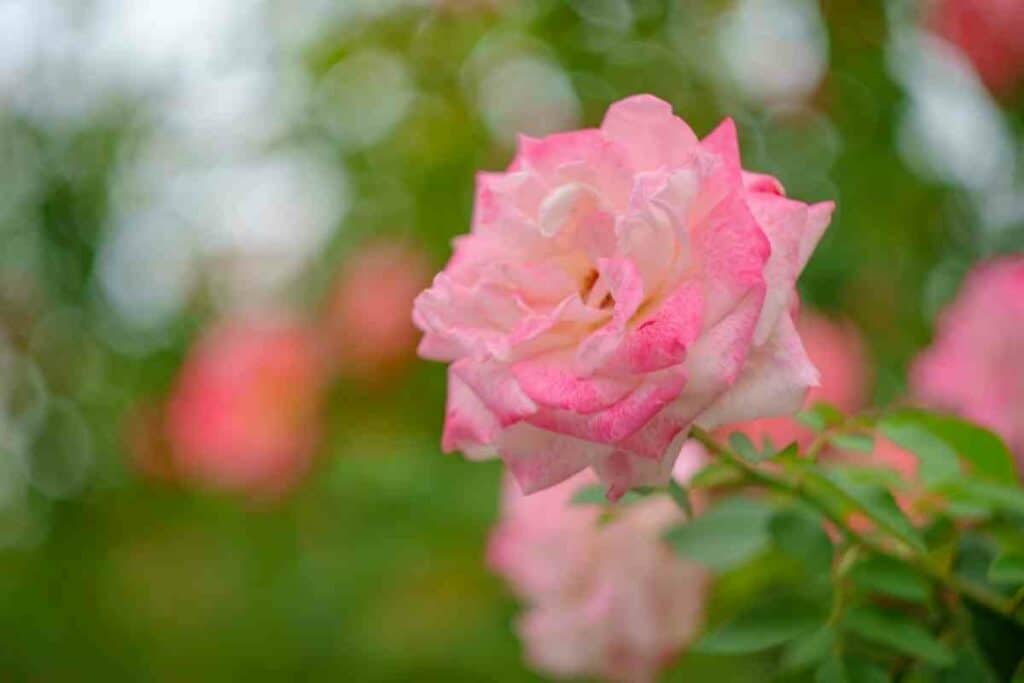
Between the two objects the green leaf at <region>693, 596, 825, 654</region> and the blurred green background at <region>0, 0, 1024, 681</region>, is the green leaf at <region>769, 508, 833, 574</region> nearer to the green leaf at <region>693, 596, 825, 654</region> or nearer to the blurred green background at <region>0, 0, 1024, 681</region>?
the green leaf at <region>693, 596, 825, 654</region>

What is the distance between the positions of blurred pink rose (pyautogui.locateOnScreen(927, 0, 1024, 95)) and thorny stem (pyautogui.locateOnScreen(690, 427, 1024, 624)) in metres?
0.72

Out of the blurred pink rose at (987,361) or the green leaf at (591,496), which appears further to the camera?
the blurred pink rose at (987,361)

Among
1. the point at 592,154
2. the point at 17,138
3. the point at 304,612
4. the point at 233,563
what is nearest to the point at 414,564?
the point at 304,612

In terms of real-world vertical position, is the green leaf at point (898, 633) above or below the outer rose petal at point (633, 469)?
below

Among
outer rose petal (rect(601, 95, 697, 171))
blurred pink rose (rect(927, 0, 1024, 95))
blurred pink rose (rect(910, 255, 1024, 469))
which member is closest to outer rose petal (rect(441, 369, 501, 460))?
outer rose petal (rect(601, 95, 697, 171))

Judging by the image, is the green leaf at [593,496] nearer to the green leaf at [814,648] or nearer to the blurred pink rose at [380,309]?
the green leaf at [814,648]

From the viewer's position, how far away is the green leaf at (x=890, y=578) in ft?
1.56

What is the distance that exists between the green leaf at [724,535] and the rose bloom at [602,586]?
10 cm

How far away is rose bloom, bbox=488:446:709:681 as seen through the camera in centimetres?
67

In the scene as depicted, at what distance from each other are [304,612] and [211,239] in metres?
0.67

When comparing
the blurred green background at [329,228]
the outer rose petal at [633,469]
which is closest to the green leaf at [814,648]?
the outer rose petal at [633,469]

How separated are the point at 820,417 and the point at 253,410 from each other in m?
1.04

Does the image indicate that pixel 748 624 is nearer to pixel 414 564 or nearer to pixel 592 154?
pixel 592 154

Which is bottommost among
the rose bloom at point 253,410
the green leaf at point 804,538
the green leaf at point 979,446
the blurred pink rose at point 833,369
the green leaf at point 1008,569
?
the rose bloom at point 253,410
